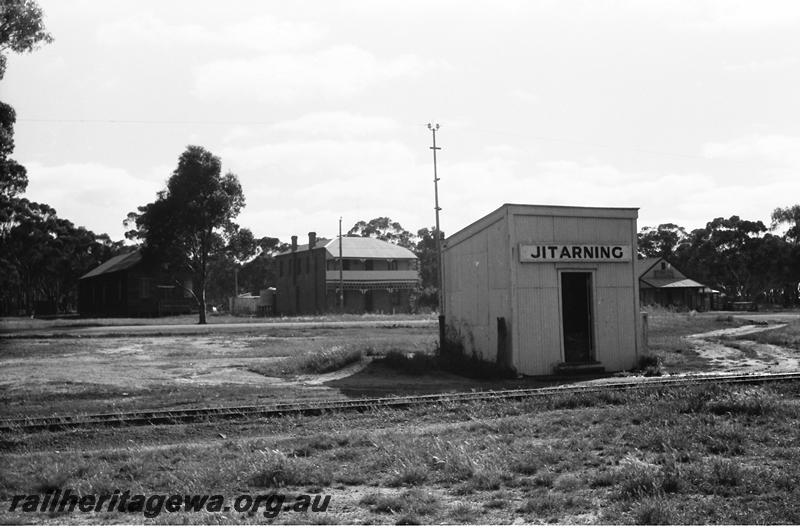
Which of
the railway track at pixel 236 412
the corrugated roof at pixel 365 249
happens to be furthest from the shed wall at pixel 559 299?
the corrugated roof at pixel 365 249

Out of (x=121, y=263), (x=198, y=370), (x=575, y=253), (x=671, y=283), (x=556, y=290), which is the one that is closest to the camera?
(x=556, y=290)

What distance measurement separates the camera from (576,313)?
70.6ft

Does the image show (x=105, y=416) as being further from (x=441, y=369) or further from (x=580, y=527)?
(x=441, y=369)

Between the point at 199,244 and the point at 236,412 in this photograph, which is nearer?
the point at 236,412

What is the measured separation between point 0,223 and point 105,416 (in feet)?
189

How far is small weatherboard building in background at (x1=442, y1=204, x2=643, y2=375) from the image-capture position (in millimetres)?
19969

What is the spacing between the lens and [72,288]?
9656 cm

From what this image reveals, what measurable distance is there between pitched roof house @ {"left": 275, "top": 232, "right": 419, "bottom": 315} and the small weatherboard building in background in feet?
155

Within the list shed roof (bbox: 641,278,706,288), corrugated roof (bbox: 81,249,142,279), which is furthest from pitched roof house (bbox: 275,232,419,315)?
shed roof (bbox: 641,278,706,288)

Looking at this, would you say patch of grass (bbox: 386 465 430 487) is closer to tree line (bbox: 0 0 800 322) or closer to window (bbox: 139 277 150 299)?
tree line (bbox: 0 0 800 322)

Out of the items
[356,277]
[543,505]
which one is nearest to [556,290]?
[543,505]

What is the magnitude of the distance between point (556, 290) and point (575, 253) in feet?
3.83

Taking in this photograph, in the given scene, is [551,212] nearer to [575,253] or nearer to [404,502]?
[575,253]

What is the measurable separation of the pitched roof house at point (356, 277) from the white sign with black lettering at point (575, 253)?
48.0 meters
